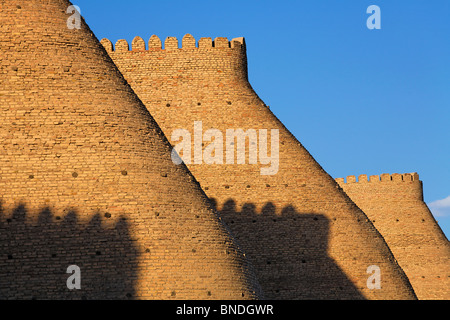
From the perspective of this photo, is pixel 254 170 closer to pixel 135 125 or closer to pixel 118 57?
pixel 118 57

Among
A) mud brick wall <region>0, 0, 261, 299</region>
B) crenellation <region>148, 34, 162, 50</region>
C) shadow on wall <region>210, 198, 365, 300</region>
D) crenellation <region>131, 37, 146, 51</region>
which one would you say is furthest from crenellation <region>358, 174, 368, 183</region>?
mud brick wall <region>0, 0, 261, 299</region>

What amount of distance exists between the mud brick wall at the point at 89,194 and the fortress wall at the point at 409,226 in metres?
21.2

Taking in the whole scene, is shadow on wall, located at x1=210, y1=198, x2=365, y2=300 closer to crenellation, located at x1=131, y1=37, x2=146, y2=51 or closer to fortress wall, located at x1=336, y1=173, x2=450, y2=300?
crenellation, located at x1=131, y1=37, x2=146, y2=51

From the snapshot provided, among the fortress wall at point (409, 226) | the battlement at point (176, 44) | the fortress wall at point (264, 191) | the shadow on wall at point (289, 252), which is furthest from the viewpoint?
the fortress wall at point (409, 226)

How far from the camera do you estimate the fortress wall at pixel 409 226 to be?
123 ft

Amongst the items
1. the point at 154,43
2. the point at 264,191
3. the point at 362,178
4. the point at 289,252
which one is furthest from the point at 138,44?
the point at 362,178

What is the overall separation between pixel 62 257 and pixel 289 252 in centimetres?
989

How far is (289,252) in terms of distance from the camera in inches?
985

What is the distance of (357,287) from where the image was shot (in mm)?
25203

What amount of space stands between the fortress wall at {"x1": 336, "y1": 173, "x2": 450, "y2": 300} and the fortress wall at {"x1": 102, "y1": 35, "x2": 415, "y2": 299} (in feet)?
37.8

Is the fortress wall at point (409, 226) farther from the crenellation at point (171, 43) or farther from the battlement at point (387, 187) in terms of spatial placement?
the crenellation at point (171, 43)

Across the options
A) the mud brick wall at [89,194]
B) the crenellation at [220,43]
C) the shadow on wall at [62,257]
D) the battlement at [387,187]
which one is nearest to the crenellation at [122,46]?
the crenellation at [220,43]

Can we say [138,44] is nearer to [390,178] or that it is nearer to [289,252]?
[289,252]
